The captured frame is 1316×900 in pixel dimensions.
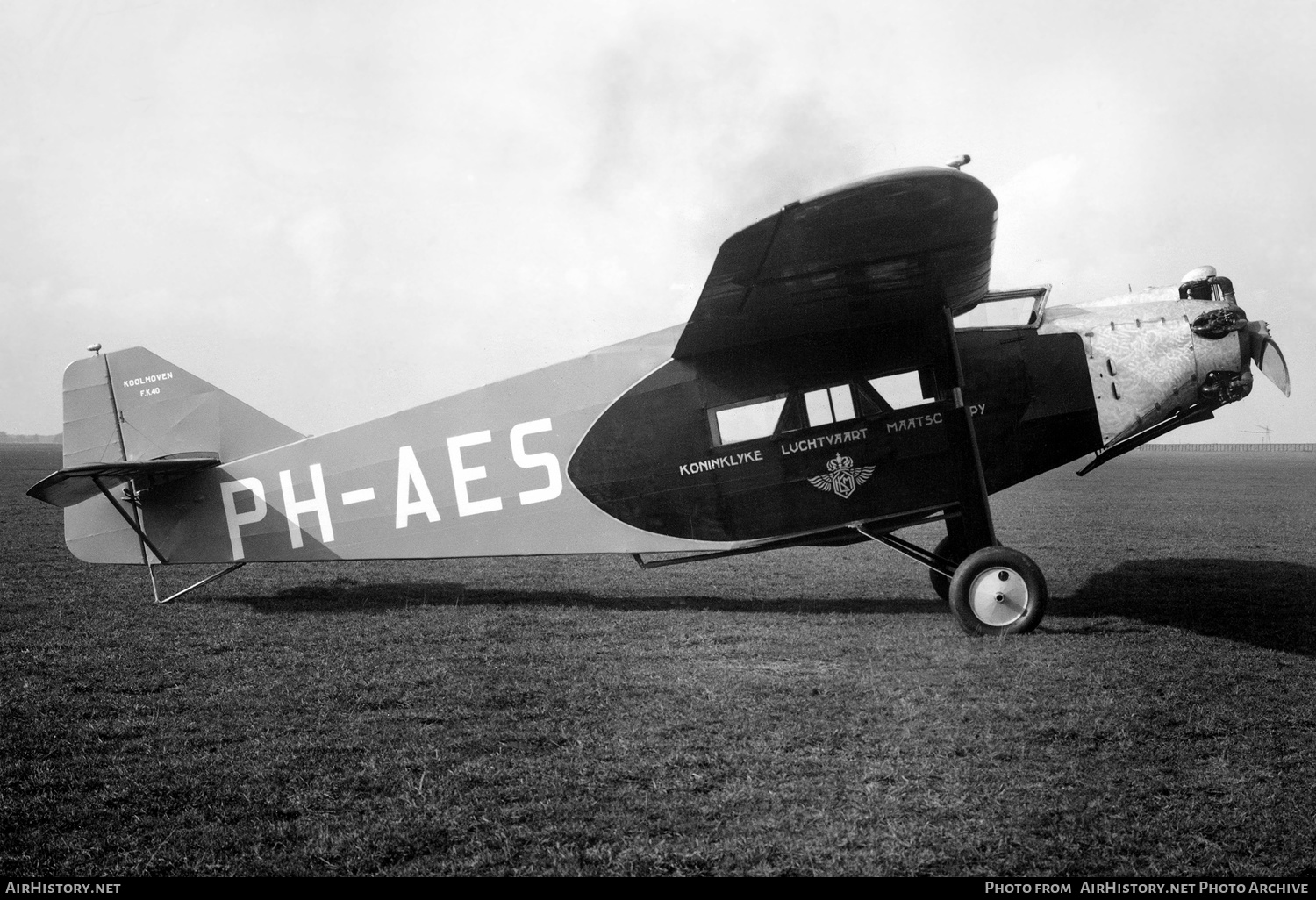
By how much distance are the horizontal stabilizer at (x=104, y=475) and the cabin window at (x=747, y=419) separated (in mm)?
4994

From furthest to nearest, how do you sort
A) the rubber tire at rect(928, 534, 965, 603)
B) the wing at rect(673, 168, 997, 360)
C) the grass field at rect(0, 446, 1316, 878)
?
the rubber tire at rect(928, 534, 965, 603), the wing at rect(673, 168, 997, 360), the grass field at rect(0, 446, 1316, 878)

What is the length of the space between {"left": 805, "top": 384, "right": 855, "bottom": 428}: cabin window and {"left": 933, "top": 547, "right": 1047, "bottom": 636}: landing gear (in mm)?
1576

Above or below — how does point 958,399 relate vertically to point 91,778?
above

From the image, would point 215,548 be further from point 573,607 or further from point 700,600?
point 700,600

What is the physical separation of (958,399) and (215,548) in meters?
7.04

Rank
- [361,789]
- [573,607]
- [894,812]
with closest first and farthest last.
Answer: [894,812], [361,789], [573,607]

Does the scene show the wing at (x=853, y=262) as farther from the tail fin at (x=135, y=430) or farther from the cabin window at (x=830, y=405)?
the tail fin at (x=135, y=430)

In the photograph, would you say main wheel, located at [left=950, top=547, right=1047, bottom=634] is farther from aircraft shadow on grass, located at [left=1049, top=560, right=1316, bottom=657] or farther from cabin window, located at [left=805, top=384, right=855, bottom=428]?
cabin window, located at [left=805, top=384, right=855, bottom=428]

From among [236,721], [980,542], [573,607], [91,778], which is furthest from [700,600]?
[91,778]

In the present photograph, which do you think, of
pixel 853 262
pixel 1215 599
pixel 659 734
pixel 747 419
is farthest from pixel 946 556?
pixel 659 734

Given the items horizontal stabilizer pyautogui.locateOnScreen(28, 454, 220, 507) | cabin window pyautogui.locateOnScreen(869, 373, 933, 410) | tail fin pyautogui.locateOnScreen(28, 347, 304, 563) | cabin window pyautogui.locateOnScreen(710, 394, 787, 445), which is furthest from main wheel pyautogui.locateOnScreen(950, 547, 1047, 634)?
horizontal stabilizer pyautogui.locateOnScreen(28, 454, 220, 507)

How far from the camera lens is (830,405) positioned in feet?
23.7

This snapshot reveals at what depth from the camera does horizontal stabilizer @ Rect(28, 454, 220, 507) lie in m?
7.66

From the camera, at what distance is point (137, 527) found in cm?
848
